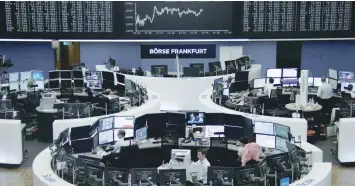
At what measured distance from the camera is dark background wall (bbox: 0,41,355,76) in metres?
20.2

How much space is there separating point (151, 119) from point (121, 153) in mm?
1012

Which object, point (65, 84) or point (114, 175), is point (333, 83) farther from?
point (114, 175)

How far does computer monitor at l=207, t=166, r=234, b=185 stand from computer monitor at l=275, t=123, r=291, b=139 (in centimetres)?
238

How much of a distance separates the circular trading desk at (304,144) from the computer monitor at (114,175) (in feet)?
8.26

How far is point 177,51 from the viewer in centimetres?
1973

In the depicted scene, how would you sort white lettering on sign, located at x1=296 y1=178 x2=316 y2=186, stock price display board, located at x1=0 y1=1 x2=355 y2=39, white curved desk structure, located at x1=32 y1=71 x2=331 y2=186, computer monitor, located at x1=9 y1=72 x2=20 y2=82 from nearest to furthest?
white lettering on sign, located at x1=296 y1=178 x2=316 y2=186 → white curved desk structure, located at x1=32 y1=71 x2=331 y2=186 → computer monitor, located at x1=9 y1=72 x2=20 y2=82 → stock price display board, located at x1=0 y1=1 x2=355 y2=39

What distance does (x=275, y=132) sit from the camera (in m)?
11.3

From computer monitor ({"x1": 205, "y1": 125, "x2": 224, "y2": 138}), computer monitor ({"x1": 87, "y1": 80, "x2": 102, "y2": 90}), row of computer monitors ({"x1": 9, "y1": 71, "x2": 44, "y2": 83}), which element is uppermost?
row of computer monitors ({"x1": 9, "y1": 71, "x2": 44, "y2": 83})

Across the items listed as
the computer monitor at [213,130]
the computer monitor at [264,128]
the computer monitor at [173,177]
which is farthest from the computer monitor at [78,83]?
the computer monitor at [173,177]

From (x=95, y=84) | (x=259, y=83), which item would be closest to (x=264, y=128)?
(x=259, y=83)

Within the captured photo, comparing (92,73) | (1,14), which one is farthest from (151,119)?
(1,14)

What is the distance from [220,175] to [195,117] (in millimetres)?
3021

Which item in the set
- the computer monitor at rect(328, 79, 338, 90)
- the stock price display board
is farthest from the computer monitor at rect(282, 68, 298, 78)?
the stock price display board

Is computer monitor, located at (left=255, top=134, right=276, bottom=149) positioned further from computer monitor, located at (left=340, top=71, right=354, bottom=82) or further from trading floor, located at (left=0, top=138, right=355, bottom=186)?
computer monitor, located at (left=340, top=71, right=354, bottom=82)
